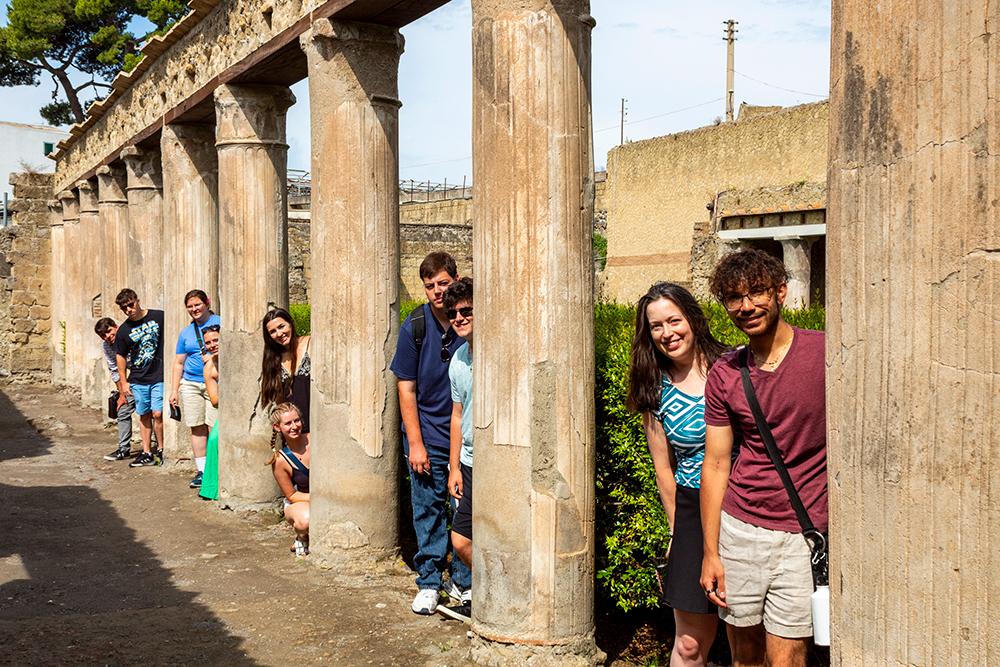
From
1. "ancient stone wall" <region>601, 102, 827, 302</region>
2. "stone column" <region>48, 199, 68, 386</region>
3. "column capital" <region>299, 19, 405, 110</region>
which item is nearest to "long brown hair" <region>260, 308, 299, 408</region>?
"column capital" <region>299, 19, 405, 110</region>

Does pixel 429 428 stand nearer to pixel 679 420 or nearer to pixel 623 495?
pixel 623 495

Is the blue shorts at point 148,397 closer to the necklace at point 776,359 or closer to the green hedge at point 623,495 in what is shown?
the green hedge at point 623,495

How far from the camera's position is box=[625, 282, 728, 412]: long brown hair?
12.7ft

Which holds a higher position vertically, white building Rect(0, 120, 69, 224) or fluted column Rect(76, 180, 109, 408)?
white building Rect(0, 120, 69, 224)

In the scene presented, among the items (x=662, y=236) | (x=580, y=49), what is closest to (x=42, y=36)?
(x=662, y=236)

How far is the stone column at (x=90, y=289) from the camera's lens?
1582 cm

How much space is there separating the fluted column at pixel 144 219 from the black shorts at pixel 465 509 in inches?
304

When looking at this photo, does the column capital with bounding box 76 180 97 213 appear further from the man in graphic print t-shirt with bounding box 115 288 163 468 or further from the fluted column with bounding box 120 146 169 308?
the man in graphic print t-shirt with bounding box 115 288 163 468

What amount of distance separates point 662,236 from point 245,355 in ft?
57.6

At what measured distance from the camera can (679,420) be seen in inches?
151

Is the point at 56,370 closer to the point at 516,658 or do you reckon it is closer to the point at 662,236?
the point at 662,236

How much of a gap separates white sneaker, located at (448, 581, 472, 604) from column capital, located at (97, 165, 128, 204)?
1042cm

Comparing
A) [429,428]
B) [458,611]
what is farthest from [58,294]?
[458,611]

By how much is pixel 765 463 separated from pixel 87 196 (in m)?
14.9
